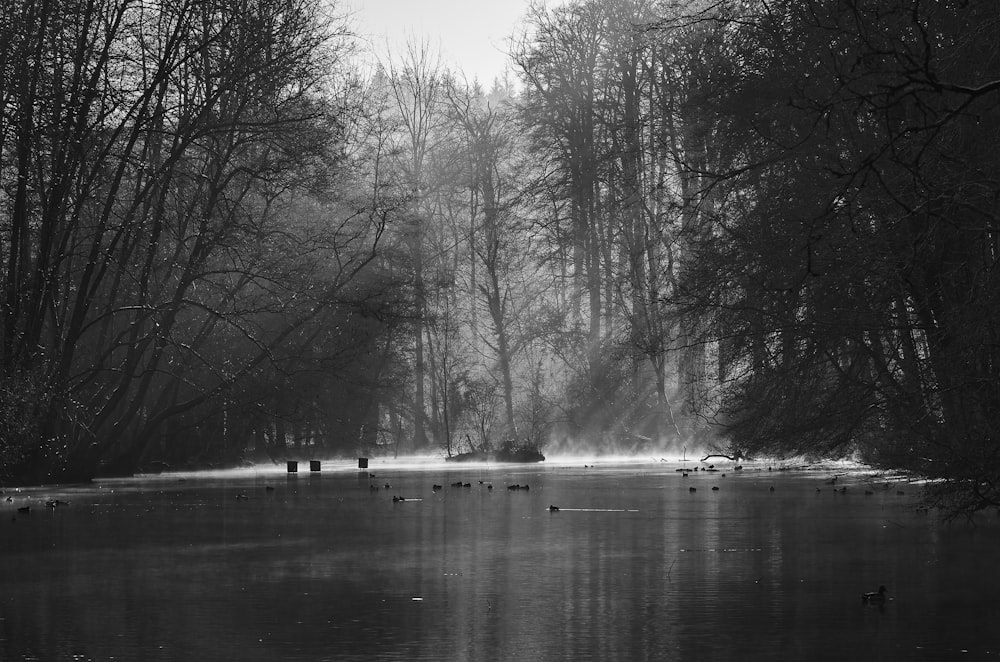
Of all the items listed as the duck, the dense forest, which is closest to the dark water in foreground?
the duck

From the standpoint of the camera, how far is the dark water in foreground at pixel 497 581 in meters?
7.18

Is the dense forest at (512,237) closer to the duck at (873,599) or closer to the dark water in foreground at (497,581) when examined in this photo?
the dark water in foreground at (497,581)

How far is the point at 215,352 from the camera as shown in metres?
33.5

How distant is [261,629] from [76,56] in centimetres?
1854

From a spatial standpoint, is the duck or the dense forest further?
the dense forest

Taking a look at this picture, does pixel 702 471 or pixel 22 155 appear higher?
pixel 22 155

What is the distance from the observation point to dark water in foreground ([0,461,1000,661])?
7.18 m

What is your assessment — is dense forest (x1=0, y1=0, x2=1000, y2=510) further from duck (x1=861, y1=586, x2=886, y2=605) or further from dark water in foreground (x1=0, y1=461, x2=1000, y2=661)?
duck (x1=861, y1=586, x2=886, y2=605)

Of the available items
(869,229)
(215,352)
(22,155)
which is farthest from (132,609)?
(215,352)

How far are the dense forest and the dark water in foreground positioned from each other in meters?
1.42

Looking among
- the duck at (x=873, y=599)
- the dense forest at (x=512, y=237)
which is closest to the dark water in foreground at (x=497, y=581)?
the duck at (x=873, y=599)

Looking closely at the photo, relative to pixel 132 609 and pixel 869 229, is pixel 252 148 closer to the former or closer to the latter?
pixel 869 229

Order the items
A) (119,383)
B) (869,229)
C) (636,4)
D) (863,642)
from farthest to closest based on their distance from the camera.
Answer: (636,4), (119,383), (869,229), (863,642)

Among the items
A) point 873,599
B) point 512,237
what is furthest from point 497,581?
point 512,237
